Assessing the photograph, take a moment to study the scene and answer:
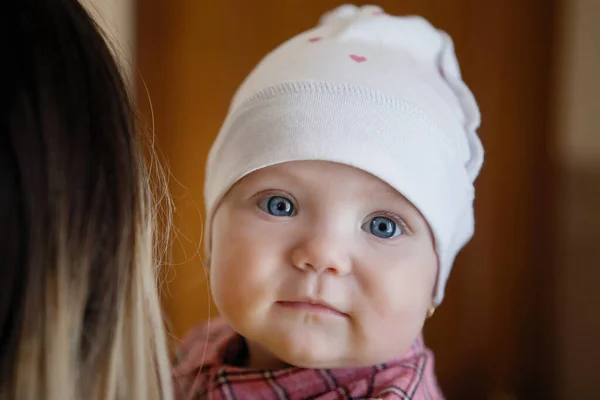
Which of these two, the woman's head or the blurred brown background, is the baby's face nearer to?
the woman's head

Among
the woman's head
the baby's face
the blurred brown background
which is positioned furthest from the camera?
the blurred brown background

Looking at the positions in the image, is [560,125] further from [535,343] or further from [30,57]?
[30,57]

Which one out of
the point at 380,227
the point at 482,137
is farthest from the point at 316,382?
the point at 482,137

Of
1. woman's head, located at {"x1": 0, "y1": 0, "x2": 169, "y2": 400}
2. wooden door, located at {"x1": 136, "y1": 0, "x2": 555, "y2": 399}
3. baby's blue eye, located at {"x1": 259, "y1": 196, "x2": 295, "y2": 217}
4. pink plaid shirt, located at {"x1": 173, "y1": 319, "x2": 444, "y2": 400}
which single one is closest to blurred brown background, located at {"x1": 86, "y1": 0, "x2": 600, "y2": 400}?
wooden door, located at {"x1": 136, "y1": 0, "x2": 555, "y2": 399}

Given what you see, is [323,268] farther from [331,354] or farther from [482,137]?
[482,137]

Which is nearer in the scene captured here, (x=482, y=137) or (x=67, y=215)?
(x=67, y=215)

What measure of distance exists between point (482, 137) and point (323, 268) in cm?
75

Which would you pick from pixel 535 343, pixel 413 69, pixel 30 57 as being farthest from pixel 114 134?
pixel 535 343

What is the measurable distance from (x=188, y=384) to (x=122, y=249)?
16.1 inches

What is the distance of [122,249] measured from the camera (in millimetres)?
414

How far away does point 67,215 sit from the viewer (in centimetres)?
38

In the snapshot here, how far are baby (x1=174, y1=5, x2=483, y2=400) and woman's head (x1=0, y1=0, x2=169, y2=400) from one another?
22 cm

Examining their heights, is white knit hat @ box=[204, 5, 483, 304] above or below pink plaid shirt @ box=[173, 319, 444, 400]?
above

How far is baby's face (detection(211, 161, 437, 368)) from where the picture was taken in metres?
0.62
